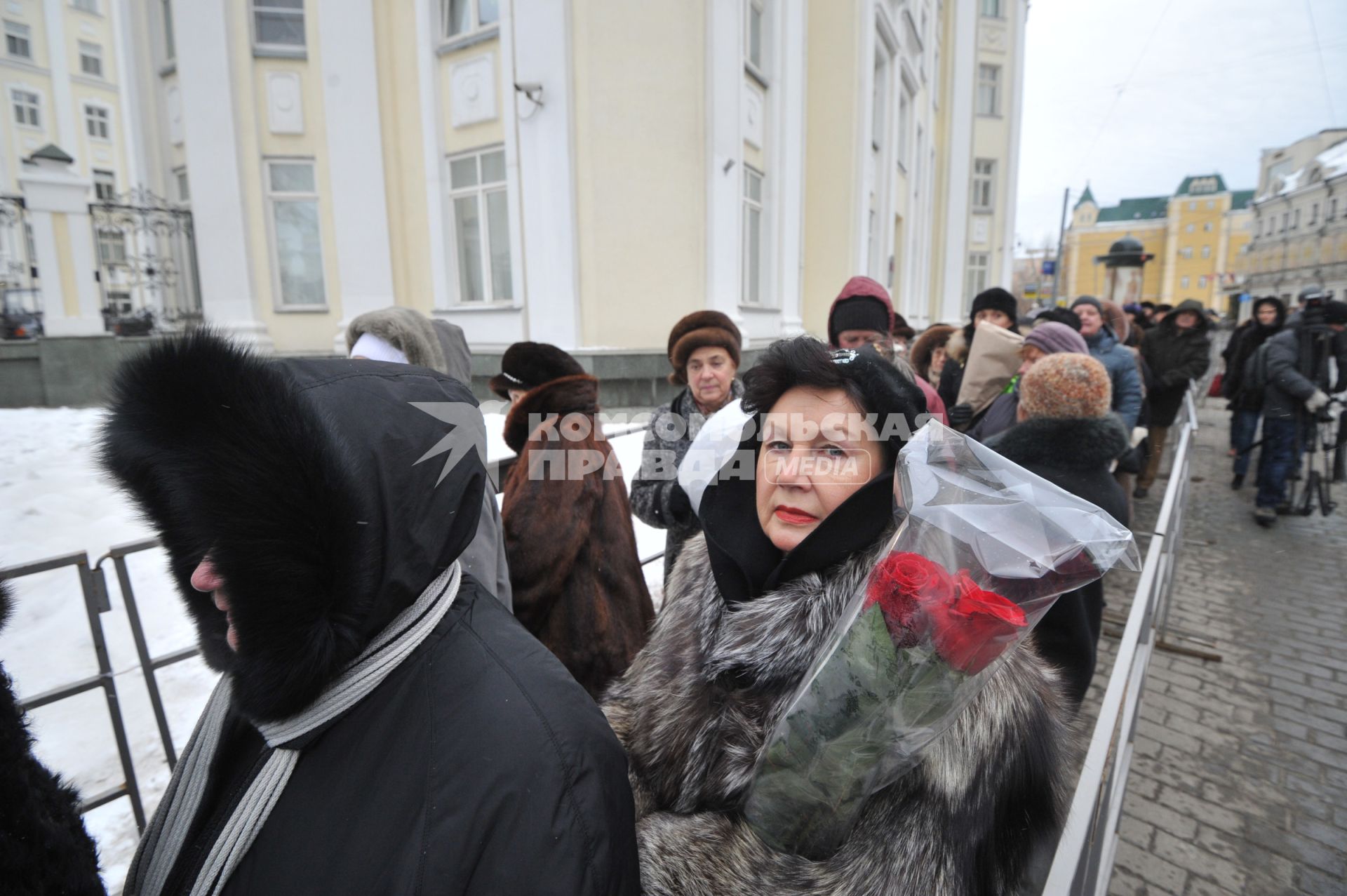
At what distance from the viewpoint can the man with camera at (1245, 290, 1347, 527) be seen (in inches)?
247

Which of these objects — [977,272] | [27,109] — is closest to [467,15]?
[977,272]

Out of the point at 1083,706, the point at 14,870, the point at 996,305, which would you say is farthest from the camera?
the point at 996,305

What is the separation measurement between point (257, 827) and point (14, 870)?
275mm

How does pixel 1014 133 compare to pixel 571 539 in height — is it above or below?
above

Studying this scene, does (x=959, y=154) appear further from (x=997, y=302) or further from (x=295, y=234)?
(x=295, y=234)

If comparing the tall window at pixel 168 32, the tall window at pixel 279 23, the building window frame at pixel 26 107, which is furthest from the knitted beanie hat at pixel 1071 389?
the building window frame at pixel 26 107

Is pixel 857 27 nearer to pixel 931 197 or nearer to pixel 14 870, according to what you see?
pixel 931 197

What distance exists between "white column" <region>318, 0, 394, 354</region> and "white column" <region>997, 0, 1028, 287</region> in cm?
2376

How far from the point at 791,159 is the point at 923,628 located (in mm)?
11588

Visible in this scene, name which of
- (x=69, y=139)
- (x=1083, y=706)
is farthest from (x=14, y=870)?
(x=69, y=139)

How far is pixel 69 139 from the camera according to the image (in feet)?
88.5

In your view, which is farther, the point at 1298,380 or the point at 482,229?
the point at 482,229

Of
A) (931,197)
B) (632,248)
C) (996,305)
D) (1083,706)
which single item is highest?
(931,197)

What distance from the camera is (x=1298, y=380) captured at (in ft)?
20.4
